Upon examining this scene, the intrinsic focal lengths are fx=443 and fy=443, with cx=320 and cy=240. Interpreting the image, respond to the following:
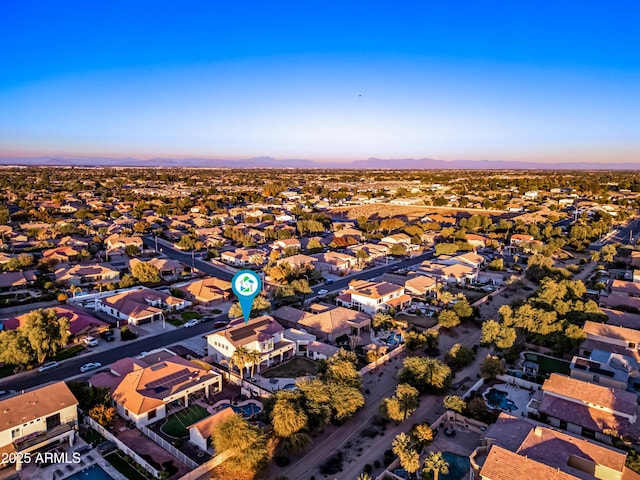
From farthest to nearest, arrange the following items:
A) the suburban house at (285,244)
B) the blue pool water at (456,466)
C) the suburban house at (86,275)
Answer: the suburban house at (285,244) → the suburban house at (86,275) → the blue pool water at (456,466)

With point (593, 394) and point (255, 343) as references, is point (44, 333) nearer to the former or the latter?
point (255, 343)

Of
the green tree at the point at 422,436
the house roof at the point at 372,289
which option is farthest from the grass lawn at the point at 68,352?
the green tree at the point at 422,436

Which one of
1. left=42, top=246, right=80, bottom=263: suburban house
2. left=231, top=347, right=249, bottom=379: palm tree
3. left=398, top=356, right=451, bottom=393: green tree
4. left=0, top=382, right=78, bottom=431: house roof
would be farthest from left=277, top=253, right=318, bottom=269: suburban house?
left=0, top=382, right=78, bottom=431: house roof

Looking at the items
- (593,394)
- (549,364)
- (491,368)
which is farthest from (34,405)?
(549,364)

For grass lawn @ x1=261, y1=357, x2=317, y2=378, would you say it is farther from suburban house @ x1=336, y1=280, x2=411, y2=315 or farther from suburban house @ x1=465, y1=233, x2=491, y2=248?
suburban house @ x1=465, y1=233, x2=491, y2=248

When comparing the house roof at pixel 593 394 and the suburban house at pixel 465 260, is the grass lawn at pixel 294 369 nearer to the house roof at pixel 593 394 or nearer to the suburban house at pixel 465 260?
the house roof at pixel 593 394

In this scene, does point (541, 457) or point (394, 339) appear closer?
point (541, 457)

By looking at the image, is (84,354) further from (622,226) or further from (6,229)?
(622,226)
